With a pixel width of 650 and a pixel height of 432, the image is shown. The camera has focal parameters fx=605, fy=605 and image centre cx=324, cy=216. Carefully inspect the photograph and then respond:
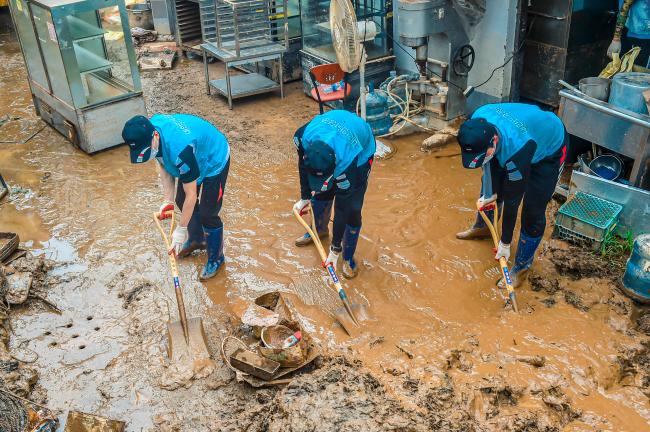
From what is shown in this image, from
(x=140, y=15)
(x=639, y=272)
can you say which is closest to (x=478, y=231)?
(x=639, y=272)

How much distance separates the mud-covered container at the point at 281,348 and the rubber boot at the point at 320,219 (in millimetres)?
1344

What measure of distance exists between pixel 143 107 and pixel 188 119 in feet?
11.3

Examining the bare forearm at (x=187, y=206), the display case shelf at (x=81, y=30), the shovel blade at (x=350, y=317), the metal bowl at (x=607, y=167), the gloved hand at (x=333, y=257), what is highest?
the display case shelf at (x=81, y=30)

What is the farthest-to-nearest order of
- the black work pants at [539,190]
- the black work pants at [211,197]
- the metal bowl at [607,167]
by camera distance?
1. the metal bowl at [607,167]
2. the black work pants at [211,197]
3. the black work pants at [539,190]

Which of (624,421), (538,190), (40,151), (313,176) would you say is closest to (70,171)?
(40,151)

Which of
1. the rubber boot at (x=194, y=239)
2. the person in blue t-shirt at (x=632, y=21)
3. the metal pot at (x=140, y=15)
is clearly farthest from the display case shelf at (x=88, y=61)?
the person in blue t-shirt at (x=632, y=21)

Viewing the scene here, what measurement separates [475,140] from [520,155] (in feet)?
1.51

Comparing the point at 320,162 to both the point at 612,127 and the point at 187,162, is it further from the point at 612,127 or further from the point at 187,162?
the point at 612,127

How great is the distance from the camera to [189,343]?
4691 millimetres

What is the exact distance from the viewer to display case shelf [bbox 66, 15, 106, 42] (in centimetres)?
735

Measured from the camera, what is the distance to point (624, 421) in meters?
3.93

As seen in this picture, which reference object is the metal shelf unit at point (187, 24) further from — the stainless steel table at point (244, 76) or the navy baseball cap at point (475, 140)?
the navy baseball cap at point (475, 140)

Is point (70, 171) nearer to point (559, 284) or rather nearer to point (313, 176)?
point (313, 176)

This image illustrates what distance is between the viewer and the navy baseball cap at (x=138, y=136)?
14.6 ft
